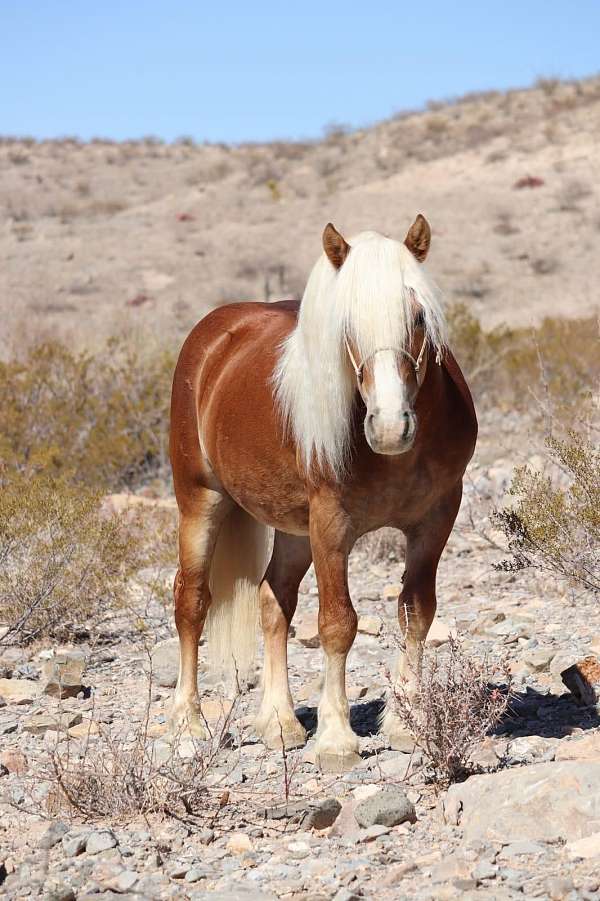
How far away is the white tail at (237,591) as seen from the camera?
5539 mm

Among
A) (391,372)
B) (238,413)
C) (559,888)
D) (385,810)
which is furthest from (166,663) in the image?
(559,888)

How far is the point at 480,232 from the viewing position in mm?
32188

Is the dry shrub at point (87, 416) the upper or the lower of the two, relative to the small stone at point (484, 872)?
upper

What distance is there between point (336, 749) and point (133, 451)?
6666 millimetres

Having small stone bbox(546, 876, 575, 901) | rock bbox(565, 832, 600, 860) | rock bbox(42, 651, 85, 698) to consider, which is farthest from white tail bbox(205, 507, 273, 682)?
small stone bbox(546, 876, 575, 901)

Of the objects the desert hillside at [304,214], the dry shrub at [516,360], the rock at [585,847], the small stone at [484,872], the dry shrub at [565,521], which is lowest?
the small stone at [484,872]

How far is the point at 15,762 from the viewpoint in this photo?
180 inches

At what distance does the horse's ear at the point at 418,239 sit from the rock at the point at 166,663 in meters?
2.72

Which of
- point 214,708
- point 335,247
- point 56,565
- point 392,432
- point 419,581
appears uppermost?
point 335,247

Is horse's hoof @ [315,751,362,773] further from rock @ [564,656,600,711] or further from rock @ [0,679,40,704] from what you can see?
rock @ [0,679,40,704]

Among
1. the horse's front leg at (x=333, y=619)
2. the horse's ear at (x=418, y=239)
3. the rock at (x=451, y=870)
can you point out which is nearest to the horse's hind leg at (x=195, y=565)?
the horse's front leg at (x=333, y=619)

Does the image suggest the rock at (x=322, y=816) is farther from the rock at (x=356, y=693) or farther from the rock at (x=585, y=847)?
the rock at (x=356, y=693)

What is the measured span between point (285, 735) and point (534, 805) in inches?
65.9

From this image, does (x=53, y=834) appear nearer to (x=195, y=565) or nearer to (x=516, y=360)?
(x=195, y=565)
